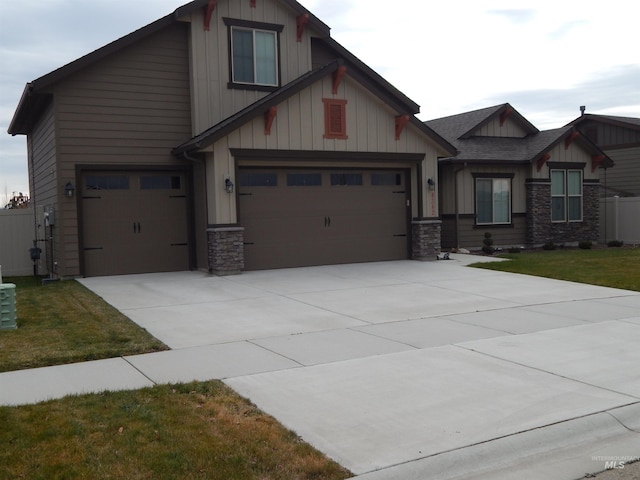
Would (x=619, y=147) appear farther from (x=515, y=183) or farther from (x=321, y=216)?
(x=321, y=216)

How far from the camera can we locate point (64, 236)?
14.8 metres

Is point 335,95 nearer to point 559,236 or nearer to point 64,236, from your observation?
point 64,236

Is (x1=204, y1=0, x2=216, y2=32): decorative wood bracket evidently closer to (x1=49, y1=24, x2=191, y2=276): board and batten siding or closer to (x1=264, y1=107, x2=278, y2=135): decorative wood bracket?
(x1=49, y1=24, x2=191, y2=276): board and batten siding

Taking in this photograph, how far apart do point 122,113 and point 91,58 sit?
137 centimetres

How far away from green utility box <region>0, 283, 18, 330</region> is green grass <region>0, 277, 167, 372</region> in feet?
0.49

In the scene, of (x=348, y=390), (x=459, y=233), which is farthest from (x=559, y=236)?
(x=348, y=390)

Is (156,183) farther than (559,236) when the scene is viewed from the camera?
No

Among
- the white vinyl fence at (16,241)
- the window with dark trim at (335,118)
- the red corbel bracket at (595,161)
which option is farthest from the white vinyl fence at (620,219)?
the white vinyl fence at (16,241)

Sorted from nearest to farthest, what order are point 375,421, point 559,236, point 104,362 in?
point 375,421 → point 104,362 → point 559,236

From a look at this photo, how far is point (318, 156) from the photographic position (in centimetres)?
1581

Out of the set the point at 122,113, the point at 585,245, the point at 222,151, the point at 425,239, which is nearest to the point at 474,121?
the point at 585,245

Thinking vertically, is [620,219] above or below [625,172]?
below

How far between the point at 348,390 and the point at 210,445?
71.7 inches

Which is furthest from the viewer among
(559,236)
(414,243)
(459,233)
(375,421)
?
(559,236)
